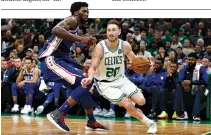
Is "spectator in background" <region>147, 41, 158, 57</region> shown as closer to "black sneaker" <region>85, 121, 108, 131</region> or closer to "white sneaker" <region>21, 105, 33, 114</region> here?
"white sneaker" <region>21, 105, 33, 114</region>

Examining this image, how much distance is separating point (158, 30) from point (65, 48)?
6.93 metres

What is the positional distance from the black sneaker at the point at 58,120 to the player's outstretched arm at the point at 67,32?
1.06m

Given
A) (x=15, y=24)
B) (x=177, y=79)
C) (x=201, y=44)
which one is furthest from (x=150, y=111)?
(x=15, y=24)

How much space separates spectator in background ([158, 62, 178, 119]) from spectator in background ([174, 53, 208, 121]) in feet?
0.48

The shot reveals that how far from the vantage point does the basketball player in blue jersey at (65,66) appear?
6.39 m

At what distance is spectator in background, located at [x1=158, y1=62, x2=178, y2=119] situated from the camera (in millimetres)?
9992

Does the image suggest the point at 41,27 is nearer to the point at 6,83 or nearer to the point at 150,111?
the point at 6,83

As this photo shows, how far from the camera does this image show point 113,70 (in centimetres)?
Answer: 654

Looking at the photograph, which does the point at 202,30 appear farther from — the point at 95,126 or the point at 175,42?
the point at 95,126

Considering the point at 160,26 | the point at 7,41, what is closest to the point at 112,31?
the point at 160,26

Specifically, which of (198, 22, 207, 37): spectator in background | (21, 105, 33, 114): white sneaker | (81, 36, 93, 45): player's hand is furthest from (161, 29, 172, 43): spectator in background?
(81, 36, 93, 45): player's hand

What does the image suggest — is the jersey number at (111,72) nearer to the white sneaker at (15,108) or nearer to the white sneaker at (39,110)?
the white sneaker at (39,110)

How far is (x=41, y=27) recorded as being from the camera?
14117 mm

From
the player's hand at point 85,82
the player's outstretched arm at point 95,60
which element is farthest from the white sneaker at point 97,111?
the player's hand at point 85,82
